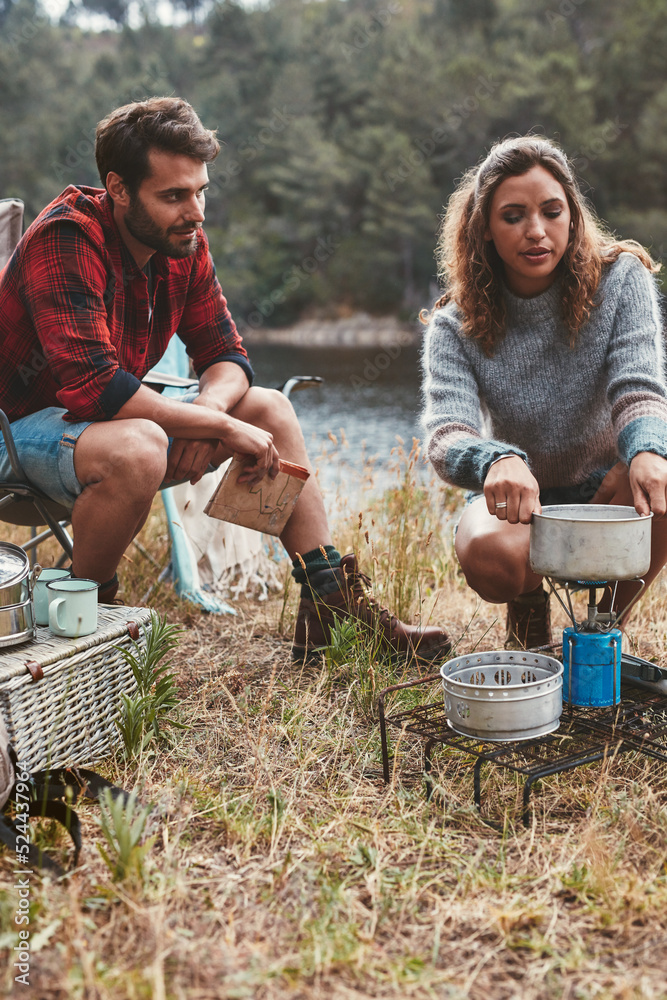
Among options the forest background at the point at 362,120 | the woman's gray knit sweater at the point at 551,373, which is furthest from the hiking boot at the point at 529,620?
the forest background at the point at 362,120

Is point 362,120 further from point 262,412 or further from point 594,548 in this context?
point 594,548

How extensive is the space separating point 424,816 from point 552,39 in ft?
107

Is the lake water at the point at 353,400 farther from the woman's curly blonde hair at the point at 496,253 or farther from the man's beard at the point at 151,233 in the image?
the man's beard at the point at 151,233

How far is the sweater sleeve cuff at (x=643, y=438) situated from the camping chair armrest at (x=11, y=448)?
1351 mm

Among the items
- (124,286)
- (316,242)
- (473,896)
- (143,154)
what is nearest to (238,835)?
(473,896)

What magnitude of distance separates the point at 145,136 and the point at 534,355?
3.41ft

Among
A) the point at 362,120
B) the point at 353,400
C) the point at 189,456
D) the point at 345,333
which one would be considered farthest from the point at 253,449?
the point at 362,120

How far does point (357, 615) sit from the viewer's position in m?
2.20

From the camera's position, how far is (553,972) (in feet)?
3.89

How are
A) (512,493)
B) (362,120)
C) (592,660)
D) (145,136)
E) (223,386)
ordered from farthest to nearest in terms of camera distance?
1. (362,120)
2. (223,386)
3. (145,136)
4. (512,493)
5. (592,660)

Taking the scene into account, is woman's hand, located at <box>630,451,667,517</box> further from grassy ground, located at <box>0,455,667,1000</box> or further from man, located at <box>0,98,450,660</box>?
man, located at <box>0,98,450,660</box>

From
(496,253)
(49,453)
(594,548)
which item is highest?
(496,253)

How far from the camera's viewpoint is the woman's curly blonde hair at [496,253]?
211cm

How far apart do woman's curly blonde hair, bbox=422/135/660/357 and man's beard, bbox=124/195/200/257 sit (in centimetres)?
65
